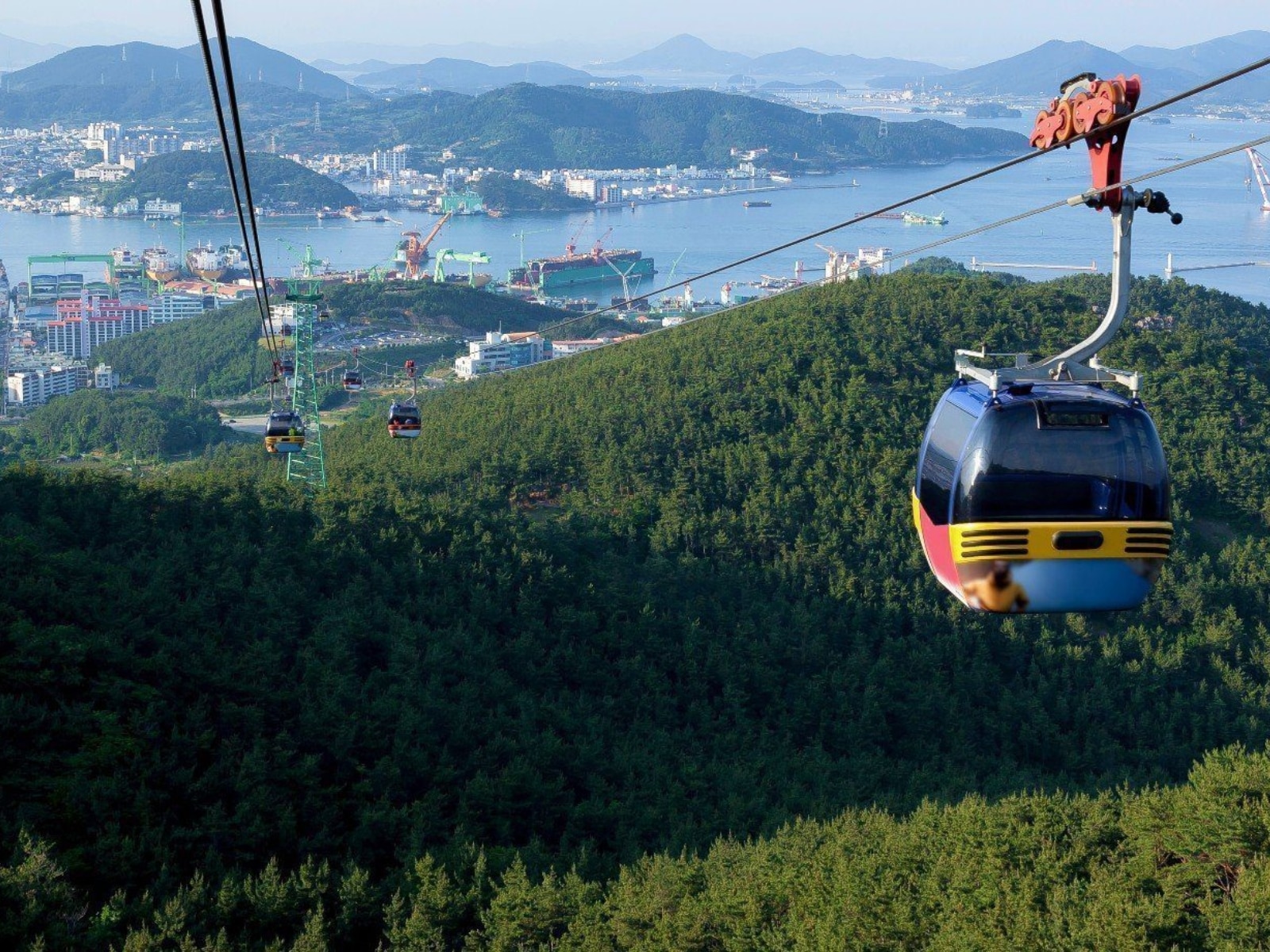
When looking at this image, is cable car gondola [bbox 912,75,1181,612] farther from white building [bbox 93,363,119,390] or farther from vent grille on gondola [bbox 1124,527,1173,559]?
white building [bbox 93,363,119,390]

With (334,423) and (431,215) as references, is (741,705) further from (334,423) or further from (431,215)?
A: (431,215)

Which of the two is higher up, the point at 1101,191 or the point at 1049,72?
the point at 1049,72

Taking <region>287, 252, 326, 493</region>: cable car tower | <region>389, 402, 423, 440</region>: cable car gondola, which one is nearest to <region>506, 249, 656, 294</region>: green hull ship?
<region>287, 252, 326, 493</region>: cable car tower

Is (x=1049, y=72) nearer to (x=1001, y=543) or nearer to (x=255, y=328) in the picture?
(x=255, y=328)

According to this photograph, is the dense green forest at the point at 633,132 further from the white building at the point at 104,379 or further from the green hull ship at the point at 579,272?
the white building at the point at 104,379

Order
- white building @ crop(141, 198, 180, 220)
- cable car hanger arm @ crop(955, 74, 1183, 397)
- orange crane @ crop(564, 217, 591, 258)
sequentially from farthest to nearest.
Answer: white building @ crop(141, 198, 180, 220) < orange crane @ crop(564, 217, 591, 258) < cable car hanger arm @ crop(955, 74, 1183, 397)

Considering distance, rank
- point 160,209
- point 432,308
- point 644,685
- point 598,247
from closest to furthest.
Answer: point 644,685
point 432,308
point 598,247
point 160,209

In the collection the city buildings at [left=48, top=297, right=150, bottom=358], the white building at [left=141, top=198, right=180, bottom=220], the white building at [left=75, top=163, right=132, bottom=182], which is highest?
the white building at [left=75, top=163, right=132, bottom=182]

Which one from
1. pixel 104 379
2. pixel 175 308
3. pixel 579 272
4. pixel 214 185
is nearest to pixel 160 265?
pixel 175 308
